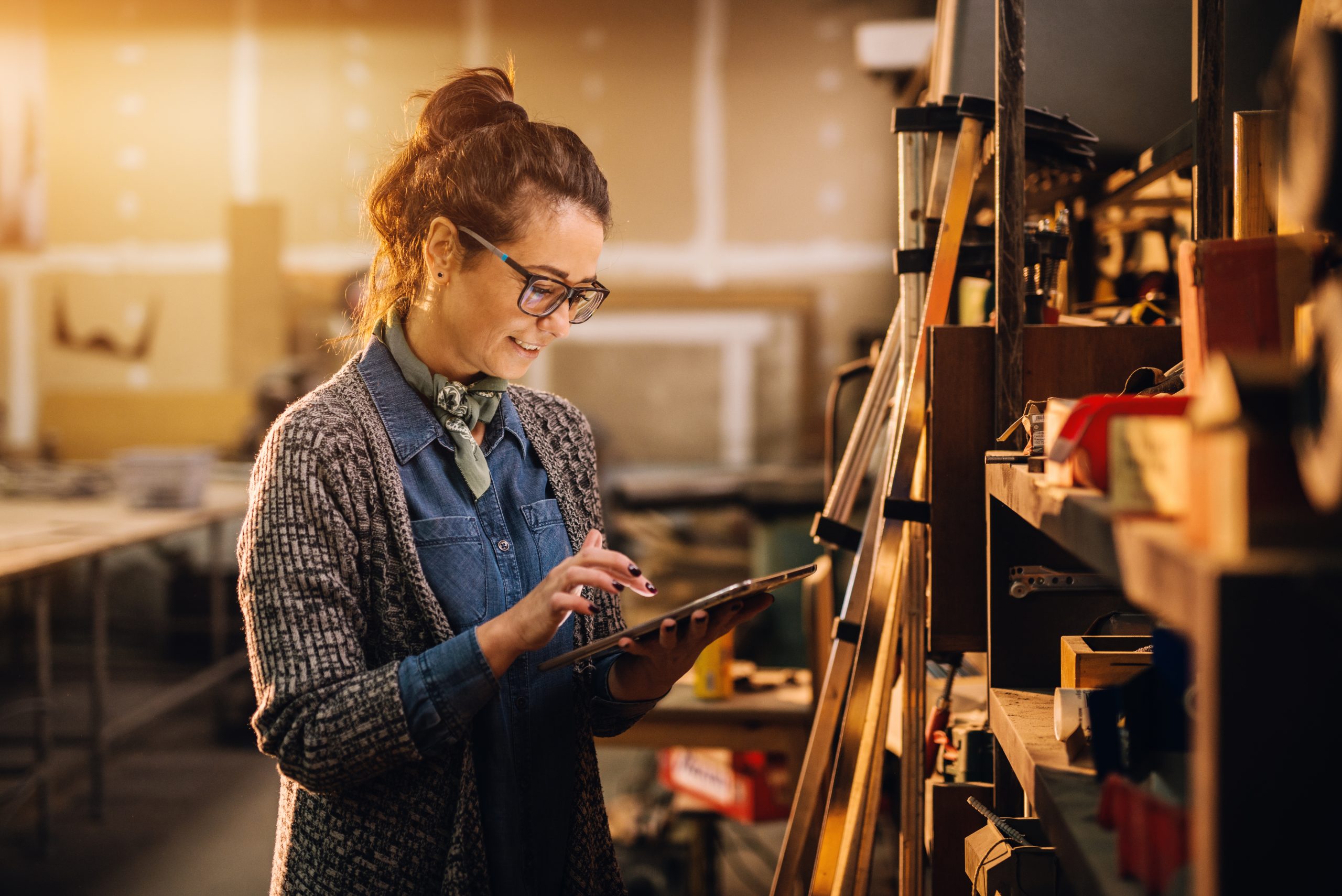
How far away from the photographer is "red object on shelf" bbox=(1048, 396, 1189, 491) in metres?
0.80

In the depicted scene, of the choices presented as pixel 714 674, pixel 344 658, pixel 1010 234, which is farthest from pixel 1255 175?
pixel 714 674

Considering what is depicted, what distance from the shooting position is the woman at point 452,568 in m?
1.05

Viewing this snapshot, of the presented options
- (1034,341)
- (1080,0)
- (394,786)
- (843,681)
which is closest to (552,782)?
(394,786)

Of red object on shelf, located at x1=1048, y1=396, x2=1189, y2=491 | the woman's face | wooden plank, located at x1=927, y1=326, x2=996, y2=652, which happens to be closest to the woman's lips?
the woman's face

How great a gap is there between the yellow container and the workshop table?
70.3 inches

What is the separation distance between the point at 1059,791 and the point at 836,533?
2.72 ft

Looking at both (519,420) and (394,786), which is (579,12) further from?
(394,786)

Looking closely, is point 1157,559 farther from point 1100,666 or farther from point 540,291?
point 540,291

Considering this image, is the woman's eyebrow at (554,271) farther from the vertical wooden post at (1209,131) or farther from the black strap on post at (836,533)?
the vertical wooden post at (1209,131)

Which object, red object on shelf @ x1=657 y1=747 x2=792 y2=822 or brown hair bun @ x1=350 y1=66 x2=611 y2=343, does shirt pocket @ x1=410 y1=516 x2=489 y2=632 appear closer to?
brown hair bun @ x1=350 y1=66 x2=611 y2=343

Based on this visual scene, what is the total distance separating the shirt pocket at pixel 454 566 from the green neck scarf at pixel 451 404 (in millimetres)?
71

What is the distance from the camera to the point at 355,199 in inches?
212

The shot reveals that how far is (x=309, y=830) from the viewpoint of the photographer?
1146 millimetres

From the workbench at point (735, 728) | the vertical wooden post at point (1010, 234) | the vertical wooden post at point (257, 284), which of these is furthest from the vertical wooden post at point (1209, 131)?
the vertical wooden post at point (257, 284)
